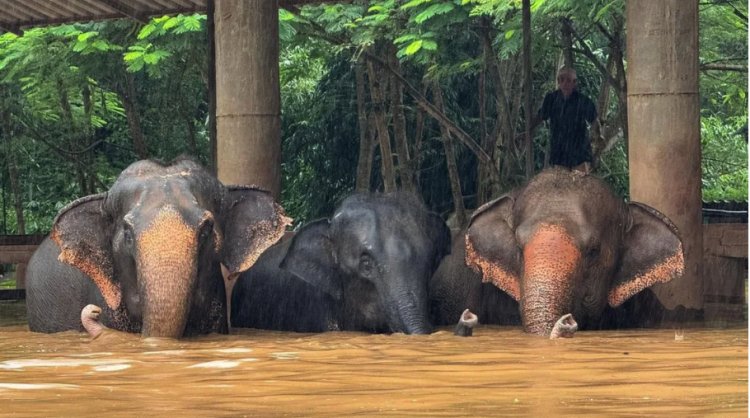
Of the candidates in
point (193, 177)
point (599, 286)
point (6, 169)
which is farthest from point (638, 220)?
point (6, 169)

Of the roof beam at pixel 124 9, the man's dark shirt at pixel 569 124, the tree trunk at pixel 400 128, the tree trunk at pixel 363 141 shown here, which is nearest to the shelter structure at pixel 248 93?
the roof beam at pixel 124 9

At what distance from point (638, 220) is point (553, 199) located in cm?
71

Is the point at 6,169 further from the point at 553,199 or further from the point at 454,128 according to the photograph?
the point at 553,199

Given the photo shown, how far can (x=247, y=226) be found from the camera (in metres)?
9.34

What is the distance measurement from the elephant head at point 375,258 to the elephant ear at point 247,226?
0.39m

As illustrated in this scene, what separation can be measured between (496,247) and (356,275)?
99cm

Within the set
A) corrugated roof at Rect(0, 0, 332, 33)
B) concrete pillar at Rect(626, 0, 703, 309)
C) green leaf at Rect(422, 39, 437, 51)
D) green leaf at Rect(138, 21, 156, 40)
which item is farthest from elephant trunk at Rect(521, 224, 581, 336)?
green leaf at Rect(138, 21, 156, 40)

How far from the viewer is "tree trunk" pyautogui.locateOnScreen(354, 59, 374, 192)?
20.2 m

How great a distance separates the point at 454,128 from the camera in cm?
1812

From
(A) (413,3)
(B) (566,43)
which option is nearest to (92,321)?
(A) (413,3)

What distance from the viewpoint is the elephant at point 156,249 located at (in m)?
8.17

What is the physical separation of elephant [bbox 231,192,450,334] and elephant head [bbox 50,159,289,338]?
0.43 m

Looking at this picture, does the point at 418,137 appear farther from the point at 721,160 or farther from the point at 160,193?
the point at 160,193

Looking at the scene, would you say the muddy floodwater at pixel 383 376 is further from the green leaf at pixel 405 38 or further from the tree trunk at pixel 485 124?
the tree trunk at pixel 485 124
